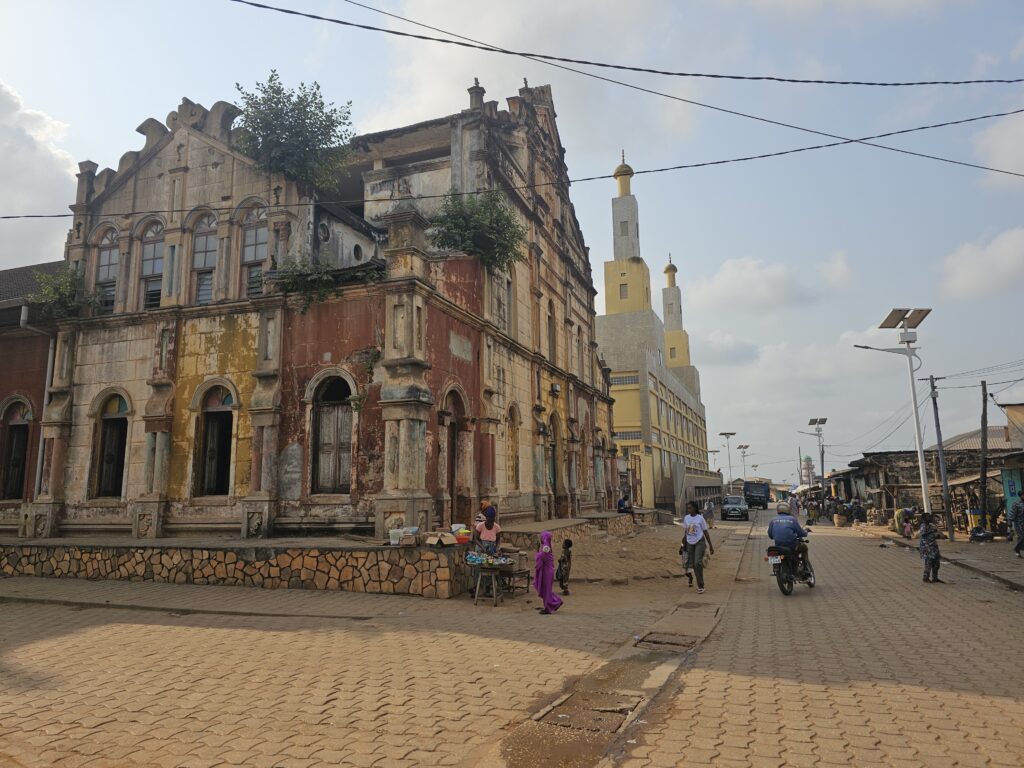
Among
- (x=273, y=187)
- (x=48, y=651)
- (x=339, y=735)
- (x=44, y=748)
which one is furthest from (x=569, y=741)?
(x=273, y=187)

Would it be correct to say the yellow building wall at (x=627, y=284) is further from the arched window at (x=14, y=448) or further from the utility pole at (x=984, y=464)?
the arched window at (x=14, y=448)

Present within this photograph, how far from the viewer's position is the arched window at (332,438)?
14055 millimetres

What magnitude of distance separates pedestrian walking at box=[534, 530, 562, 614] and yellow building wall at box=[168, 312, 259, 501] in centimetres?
794

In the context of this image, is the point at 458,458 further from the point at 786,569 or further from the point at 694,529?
the point at 786,569

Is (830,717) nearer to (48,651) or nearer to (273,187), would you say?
(48,651)

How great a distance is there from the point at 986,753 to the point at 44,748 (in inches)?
263

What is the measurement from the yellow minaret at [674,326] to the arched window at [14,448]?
6328 centimetres

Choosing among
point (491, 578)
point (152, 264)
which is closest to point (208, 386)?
point (152, 264)

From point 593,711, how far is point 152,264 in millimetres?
16897

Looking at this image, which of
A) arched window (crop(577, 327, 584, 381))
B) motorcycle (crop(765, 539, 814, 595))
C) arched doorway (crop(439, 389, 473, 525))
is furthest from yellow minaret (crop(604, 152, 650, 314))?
motorcycle (crop(765, 539, 814, 595))

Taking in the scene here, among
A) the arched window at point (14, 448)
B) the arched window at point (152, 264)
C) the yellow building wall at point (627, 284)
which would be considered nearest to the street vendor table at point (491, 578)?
the arched window at point (152, 264)

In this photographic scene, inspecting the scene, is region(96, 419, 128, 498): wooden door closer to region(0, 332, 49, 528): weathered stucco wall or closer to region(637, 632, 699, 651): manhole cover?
region(0, 332, 49, 528): weathered stucco wall

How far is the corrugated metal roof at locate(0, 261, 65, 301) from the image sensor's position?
69.5ft

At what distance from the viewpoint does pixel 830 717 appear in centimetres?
503
